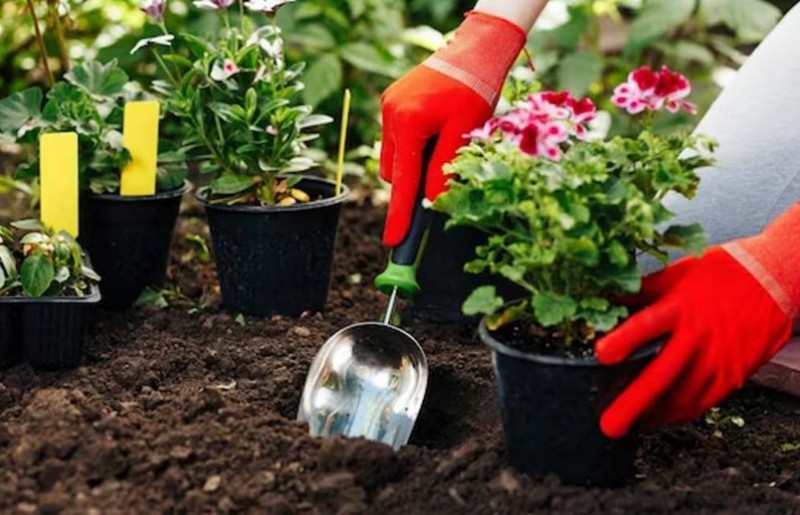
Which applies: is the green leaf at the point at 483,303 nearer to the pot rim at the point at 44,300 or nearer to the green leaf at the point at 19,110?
the pot rim at the point at 44,300

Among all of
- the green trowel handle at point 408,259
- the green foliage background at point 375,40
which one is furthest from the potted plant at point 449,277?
the green foliage background at point 375,40

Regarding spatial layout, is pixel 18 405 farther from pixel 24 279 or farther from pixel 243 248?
pixel 243 248

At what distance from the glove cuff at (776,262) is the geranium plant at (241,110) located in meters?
0.85

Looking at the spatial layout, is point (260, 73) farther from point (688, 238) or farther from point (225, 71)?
point (688, 238)

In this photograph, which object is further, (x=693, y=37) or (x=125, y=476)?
(x=693, y=37)

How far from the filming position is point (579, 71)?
341 centimetres

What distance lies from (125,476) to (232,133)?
795 millimetres

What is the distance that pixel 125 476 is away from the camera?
5.67 feet

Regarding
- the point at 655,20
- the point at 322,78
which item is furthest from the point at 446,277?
the point at 655,20

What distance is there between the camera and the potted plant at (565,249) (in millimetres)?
1634

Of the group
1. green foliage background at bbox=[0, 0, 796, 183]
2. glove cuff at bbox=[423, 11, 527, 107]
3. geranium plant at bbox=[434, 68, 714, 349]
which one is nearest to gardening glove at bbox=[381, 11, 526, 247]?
glove cuff at bbox=[423, 11, 527, 107]

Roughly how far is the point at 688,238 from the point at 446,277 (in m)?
0.84

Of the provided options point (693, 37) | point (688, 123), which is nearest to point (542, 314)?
point (688, 123)

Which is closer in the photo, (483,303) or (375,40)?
(483,303)
